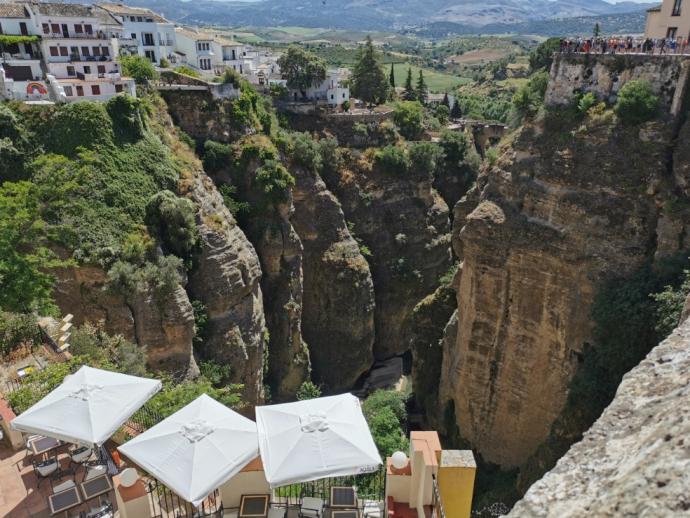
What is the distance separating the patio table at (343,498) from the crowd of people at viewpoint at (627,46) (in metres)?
22.4

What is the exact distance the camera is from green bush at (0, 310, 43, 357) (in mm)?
17484

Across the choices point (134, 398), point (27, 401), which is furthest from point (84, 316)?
point (134, 398)

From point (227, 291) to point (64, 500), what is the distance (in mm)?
20658

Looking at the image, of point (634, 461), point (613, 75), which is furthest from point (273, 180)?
point (634, 461)

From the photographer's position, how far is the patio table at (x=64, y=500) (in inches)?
425

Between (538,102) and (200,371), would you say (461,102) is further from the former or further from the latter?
(200,371)

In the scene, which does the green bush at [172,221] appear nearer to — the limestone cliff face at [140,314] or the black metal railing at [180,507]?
the limestone cliff face at [140,314]

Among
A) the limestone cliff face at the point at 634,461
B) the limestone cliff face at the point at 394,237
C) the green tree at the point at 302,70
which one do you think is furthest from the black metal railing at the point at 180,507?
the green tree at the point at 302,70

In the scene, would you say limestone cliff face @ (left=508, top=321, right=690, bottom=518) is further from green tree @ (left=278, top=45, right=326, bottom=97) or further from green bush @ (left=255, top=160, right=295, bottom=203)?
green tree @ (left=278, top=45, right=326, bottom=97)

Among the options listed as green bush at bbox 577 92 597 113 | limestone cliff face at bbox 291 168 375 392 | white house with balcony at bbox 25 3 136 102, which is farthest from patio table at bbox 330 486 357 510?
limestone cliff face at bbox 291 168 375 392

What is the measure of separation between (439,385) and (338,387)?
15293mm

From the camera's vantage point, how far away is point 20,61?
35.2m

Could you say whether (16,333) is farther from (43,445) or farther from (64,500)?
(64,500)

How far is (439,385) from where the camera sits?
31516 mm
